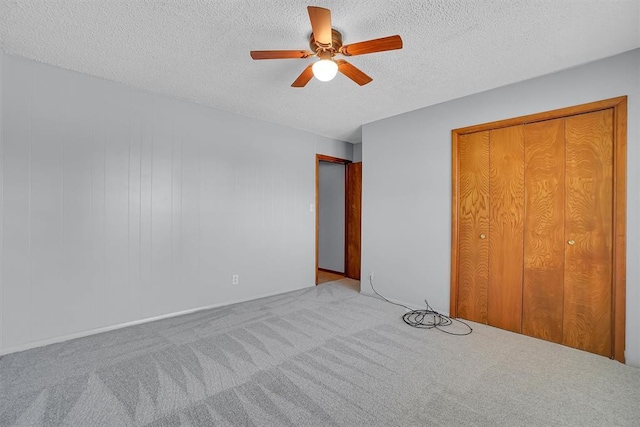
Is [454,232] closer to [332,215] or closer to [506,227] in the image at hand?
[506,227]

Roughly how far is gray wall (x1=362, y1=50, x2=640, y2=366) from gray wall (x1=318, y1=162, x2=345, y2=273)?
133 cm

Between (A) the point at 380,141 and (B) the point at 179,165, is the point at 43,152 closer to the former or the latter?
(B) the point at 179,165

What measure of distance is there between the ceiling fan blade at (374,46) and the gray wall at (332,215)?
3519 mm

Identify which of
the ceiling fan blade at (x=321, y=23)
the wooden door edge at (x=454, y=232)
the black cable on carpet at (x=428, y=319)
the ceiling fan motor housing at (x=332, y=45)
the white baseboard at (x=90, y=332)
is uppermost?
the ceiling fan motor housing at (x=332, y=45)

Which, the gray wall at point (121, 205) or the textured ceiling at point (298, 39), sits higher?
the textured ceiling at point (298, 39)

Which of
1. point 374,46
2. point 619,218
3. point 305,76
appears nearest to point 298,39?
point 305,76

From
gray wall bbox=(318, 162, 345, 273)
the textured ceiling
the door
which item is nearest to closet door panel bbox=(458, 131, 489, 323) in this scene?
the textured ceiling

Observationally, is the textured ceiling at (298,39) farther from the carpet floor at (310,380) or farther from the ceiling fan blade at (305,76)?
the carpet floor at (310,380)

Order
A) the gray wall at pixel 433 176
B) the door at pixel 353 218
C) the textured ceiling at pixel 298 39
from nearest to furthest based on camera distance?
the textured ceiling at pixel 298 39
the gray wall at pixel 433 176
the door at pixel 353 218

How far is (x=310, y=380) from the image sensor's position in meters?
2.01

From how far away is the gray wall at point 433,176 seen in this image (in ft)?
7.32

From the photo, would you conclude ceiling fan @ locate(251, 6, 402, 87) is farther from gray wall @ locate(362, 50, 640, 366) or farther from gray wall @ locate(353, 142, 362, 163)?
gray wall @ locate(353, 142, 362, 163)

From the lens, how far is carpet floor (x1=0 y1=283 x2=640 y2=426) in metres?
1.67

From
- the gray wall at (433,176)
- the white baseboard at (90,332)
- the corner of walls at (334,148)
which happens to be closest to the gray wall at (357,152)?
the corner of walls at (334,148)
